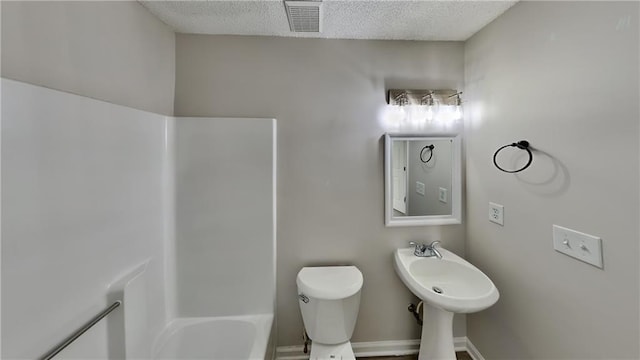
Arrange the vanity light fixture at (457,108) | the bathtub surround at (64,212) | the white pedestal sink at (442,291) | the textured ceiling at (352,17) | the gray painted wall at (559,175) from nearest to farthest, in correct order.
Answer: the bathtub surround at (64,212) → the gray painted wall at (559,175) → the white pedestal sink at (442,291) → the textured ceiling at (352,17) → the vanity light fixture at (457,108)

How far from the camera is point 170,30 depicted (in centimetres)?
171

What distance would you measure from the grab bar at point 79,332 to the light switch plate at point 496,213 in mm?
2195

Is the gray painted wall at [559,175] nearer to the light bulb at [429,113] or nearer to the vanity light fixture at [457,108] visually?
the vanity light fixture at [457,108]

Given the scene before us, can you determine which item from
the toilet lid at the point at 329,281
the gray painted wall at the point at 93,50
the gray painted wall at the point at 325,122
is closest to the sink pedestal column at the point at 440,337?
the gray painted wall at the point at 325,122

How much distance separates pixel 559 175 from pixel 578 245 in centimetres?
33

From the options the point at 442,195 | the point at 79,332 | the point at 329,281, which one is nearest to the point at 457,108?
the point at 442,195

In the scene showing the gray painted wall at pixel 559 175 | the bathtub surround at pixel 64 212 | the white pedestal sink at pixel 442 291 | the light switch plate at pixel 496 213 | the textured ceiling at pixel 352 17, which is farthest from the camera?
the light switch plate at pixel 496 213

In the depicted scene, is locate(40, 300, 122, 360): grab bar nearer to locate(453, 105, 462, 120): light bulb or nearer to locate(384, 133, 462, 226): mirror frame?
locate(384, 133, 462, 226): mirror frame

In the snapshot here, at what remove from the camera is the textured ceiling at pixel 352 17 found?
56.4 inches

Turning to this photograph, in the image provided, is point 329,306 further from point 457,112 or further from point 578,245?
point 457,112

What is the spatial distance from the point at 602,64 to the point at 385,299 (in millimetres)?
1789

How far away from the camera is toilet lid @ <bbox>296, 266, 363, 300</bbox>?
1500 mm

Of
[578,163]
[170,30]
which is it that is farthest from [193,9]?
[578,163]

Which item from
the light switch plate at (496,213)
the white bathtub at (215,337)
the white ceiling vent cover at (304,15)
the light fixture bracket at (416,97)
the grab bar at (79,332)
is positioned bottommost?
the white bathtub at (215,337)
